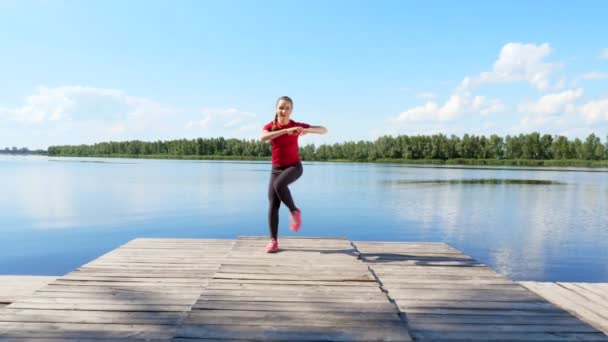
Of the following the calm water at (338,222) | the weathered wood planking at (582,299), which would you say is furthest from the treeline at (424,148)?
the weathered wood planking at (582,299)

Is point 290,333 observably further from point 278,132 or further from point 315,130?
point 315,130

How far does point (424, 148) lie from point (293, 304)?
11538cm

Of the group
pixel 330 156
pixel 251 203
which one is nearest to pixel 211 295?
pixel 251 203

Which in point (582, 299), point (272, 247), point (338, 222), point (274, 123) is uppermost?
point (274, 123)

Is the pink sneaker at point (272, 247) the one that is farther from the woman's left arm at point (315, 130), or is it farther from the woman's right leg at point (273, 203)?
the woman's left arm at point (315, 130)

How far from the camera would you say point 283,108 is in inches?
217

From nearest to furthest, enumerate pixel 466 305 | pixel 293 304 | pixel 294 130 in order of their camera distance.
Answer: pixel 293 304, pixel 466 305, pixel 294 130

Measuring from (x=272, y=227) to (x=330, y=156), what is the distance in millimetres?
133198

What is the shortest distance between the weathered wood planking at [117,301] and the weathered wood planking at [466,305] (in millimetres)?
1986

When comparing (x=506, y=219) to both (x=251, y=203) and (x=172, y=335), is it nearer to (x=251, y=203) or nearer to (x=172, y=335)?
(x=251, y=203)

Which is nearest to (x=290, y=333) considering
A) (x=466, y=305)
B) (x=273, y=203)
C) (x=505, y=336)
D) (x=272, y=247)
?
(x=505, y=336)

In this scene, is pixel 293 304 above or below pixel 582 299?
above

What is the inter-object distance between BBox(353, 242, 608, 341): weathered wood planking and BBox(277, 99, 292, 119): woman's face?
214cm

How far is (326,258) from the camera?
5.44 metres
